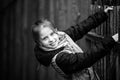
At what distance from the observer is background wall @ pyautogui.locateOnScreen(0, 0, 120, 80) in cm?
313

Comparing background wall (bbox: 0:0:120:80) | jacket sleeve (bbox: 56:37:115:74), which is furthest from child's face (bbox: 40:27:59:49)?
background wall (bbox: 0:0:120:80)

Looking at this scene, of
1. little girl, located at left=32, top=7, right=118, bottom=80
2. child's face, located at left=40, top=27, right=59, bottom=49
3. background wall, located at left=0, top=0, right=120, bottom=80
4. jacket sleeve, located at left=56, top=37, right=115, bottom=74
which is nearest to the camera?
jacket sleeve, located at left=56, top=37, right=115, bottom=74

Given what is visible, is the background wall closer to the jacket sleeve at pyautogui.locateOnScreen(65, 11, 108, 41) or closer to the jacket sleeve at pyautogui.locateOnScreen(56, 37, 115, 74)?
the jacket sleeve at pyautogui.locateOnScreen(65, 11, 108, 41)

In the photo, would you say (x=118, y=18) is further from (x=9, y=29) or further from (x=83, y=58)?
(x=9, y=29)

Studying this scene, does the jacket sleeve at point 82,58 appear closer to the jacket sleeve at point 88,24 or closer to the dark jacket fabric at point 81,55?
the dark jacket fabric at point 81,55

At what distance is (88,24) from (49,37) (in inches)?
15.1

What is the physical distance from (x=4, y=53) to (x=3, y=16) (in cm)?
61

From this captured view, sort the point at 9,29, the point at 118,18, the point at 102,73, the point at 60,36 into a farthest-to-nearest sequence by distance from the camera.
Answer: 1. the point at 9,29
2. the point at 102,73
3. the point at 60,36
4. the point at 118,18

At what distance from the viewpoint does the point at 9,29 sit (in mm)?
3998

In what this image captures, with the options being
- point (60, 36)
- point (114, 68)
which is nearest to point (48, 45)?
point (60, 36)

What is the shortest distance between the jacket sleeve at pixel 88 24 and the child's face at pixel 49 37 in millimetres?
296

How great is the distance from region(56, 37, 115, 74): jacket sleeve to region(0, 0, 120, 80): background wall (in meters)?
1.09

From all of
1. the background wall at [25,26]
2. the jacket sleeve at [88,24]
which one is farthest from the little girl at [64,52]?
the background wall at [25,26]

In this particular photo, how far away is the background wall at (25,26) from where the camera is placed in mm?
3135
